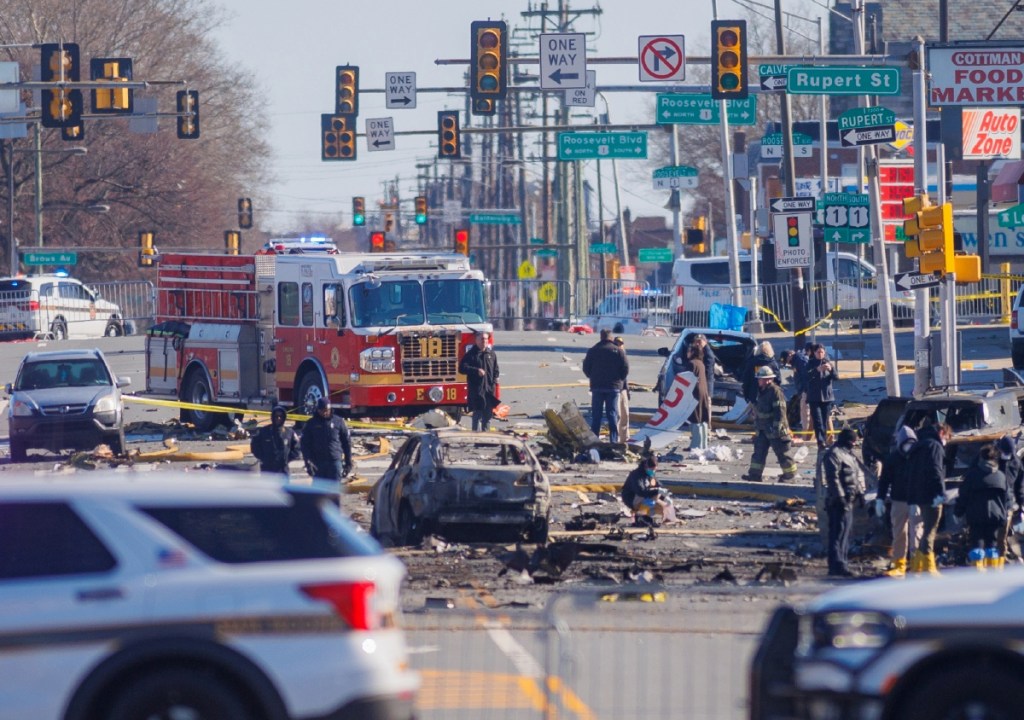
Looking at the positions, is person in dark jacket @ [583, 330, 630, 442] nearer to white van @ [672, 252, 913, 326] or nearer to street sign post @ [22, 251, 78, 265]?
white van @ [672, 252, 913, 326]

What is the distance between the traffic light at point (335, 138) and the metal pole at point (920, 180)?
1667 centimetres

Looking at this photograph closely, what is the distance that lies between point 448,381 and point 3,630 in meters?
19.3

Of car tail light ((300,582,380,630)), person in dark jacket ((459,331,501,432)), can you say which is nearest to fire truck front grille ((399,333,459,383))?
person in dark jacket ((459,331,501,432))

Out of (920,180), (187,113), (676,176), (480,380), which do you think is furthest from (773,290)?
(920,180)

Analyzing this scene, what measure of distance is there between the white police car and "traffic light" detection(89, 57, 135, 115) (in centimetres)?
2693

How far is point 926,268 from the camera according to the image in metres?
21.8

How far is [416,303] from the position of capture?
26.0 metres

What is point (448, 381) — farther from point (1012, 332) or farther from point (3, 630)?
point (3, 630)

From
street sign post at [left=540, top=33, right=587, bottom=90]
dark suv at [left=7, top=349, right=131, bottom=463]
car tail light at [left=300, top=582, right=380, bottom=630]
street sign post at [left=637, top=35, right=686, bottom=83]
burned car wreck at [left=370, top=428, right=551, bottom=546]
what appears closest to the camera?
car tail light at [left=300, top=582, right=380, bottom=630]

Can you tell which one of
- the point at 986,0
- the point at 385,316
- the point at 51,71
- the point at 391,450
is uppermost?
the point at 986,0

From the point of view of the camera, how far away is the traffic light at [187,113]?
36.5 meters

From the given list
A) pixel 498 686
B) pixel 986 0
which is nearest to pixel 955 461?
pixel 498 686

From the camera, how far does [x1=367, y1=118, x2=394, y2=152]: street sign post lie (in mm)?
39781

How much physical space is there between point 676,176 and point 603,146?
220 centimetres
